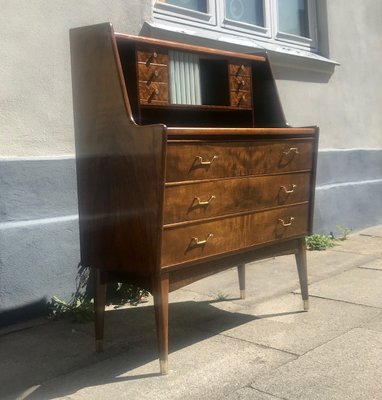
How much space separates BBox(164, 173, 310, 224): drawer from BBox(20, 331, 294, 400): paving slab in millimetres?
733

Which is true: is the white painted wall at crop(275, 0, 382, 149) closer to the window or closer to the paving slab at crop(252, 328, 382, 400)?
the window

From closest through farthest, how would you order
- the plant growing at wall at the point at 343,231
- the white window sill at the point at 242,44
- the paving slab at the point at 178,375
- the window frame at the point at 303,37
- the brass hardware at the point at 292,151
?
the paving slab at the point at 178,375, the brass hardware at the point at 292,151, the white window sill at the point at 242,44, the window frame at the point at 303,37, the plant growing at wall at the point at 343,231

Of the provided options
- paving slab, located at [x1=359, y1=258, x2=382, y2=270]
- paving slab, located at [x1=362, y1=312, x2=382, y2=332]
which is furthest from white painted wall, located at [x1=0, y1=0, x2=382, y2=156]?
paving slab, located at [x1=359, y1=258, x2=382, y2=270]

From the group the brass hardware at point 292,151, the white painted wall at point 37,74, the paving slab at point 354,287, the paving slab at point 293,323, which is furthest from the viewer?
the paving slab at point 354,287

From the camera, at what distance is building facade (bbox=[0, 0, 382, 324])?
3.51 m

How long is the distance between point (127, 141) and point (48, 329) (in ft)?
4.61

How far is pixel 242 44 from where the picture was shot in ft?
17.2

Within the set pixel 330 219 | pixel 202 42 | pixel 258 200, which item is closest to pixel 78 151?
pixel 258 200

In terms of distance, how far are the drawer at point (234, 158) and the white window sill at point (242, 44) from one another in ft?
5.06

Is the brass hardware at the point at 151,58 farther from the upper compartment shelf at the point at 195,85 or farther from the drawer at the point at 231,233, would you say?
the drawer at the point at 231,233

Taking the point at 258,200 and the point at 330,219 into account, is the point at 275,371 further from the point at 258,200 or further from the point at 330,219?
the point at 330,219

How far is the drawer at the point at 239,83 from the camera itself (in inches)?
147

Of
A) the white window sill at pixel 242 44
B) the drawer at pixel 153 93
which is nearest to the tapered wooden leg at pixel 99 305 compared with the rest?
the drawer at pixel 153 93

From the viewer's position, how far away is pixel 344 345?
3.03m
